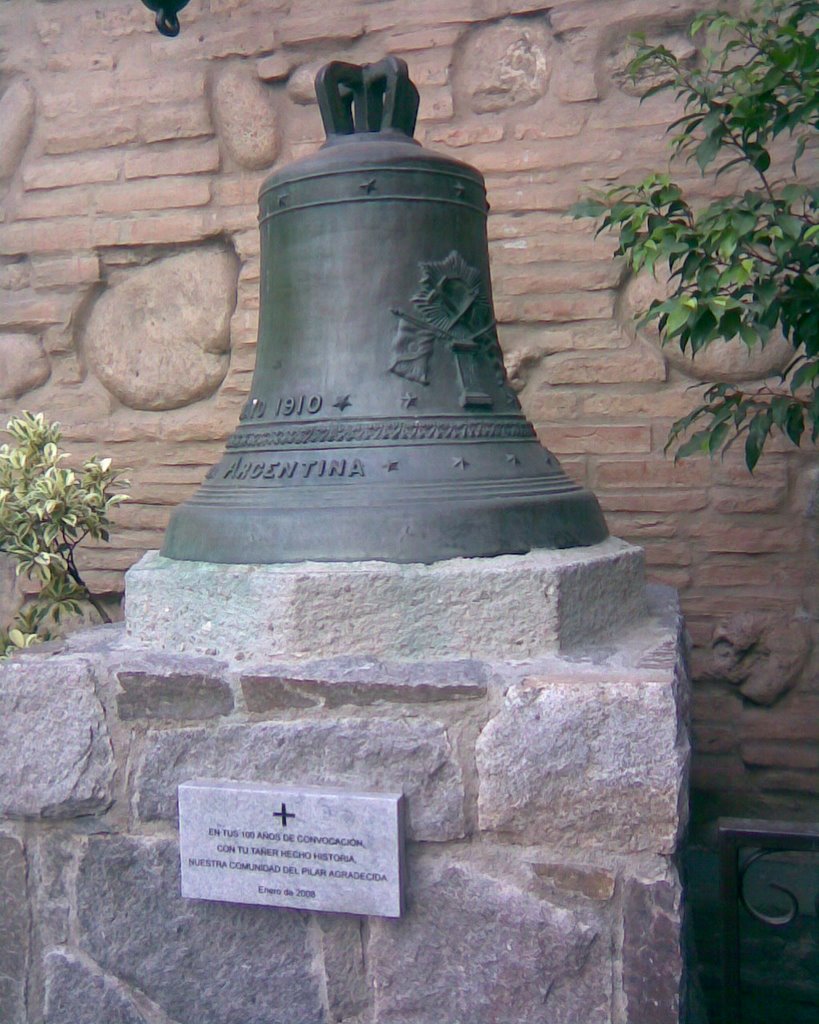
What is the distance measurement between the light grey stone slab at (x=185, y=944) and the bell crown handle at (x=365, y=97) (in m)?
1.28

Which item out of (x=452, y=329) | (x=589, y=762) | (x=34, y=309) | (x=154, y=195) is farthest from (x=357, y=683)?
(x=34, y=309)

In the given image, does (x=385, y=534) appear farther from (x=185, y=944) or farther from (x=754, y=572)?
(x=754, y=572)

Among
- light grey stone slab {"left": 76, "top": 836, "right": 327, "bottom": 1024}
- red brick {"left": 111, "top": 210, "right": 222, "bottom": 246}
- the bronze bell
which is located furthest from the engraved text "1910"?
red brick {"left": 111, "top": 210, "right": 222, "bottom": 246}

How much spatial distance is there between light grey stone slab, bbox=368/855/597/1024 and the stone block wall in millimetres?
1433

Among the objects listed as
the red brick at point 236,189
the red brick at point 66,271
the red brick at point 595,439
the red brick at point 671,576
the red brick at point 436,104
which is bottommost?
the red brick at point 671,576

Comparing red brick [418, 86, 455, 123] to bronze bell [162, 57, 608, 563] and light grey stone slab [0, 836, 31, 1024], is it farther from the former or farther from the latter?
light grey stone slab [0, 836, 31, 1024]

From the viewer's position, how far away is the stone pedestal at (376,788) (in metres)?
1.49

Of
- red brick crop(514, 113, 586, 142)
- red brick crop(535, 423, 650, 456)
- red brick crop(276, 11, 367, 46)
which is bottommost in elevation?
red brick crop(535, 423, 650, 456)

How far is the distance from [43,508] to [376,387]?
2.93 ft

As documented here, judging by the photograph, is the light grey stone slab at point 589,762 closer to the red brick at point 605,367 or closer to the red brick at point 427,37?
the red brick at point 605,367

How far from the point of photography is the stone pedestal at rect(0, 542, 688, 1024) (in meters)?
1.49

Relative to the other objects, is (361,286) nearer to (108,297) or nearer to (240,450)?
(240,450)

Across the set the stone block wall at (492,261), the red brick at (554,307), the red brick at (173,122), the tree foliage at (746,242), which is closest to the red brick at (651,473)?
the stone block wall at (492,261)

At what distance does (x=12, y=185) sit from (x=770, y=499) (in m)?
2.50
